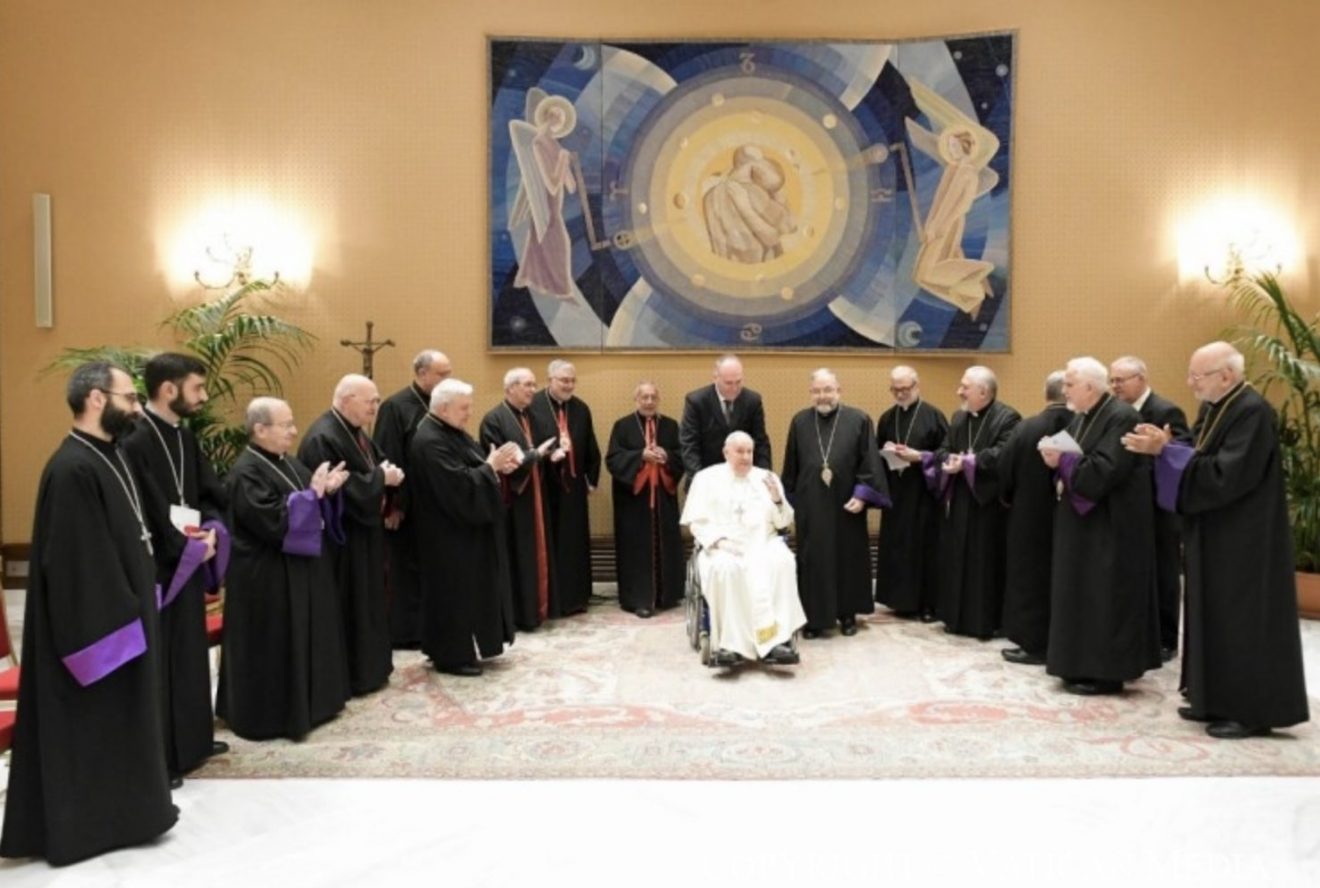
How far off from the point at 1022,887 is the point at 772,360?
6.52 metres

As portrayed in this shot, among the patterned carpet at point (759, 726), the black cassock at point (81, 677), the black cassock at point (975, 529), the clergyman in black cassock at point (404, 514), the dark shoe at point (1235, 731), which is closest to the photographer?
the black cassock at point (81, 677)

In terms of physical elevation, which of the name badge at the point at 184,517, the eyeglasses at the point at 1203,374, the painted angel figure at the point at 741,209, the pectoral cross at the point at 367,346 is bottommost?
the name badge at the point at 184,517

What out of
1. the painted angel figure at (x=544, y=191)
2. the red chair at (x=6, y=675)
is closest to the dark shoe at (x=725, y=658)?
the red chair at (x=6, y=675)

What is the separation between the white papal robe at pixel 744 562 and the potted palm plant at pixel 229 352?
13.0 feet

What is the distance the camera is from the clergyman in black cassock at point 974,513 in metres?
8.27

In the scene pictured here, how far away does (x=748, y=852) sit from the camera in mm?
4617

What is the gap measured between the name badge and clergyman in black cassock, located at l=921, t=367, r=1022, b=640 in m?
5.12

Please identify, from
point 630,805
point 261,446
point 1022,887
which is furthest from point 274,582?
point 1022,887

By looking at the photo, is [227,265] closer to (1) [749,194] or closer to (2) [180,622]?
(1) [749,194]

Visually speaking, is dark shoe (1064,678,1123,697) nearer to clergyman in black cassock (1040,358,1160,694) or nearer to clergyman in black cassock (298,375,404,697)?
clergyman in black cassock (1040,358,1160,694)

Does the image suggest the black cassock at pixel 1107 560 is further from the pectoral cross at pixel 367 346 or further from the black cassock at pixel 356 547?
the pectoral cross at pixel 367 346

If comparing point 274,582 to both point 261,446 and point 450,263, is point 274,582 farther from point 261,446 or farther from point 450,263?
point 450,263

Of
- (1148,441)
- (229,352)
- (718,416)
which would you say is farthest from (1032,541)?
(229,352)

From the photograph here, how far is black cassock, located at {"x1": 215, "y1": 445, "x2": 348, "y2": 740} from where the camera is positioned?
5.91 meters
